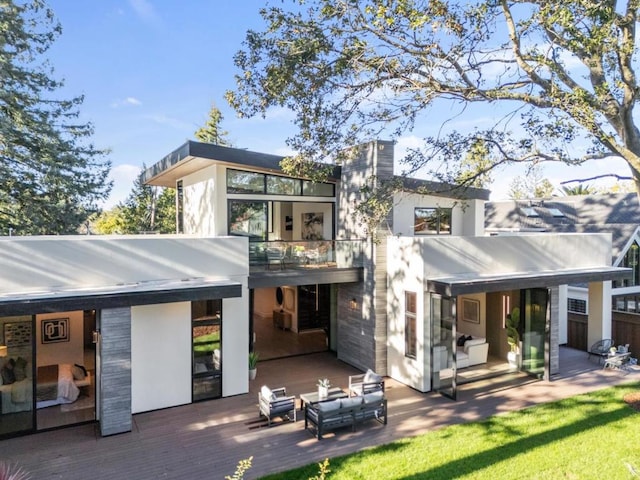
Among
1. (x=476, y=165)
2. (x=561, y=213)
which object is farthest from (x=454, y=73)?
(x=561, y=213)

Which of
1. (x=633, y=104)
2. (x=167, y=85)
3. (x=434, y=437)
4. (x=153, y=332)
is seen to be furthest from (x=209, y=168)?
(x=167, y=85)

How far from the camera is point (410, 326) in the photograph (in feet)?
39.0

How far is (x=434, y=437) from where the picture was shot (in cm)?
856

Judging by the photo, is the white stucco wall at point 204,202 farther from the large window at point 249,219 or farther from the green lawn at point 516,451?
the green lawn at point 516,451

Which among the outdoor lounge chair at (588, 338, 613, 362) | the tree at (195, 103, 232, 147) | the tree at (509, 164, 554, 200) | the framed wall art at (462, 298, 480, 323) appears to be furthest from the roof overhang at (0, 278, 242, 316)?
the tree at (509, 164, 554, 200)

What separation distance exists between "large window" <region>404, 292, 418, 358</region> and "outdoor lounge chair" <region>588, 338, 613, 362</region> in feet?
23.3

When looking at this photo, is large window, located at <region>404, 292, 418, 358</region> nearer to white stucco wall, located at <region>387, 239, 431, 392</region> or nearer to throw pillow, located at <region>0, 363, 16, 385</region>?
white stucco wall, located at <region>387, 239, 431, 392</region>

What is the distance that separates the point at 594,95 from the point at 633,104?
109 centimetres

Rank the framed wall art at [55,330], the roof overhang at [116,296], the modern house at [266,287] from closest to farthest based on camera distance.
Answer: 1. the roof overhang at [116,296]
2. the modern house at [266,287]
3. the framed wall art at [55,330]

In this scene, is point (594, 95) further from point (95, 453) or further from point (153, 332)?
point (95, 453)

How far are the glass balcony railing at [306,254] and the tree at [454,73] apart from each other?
3260mm

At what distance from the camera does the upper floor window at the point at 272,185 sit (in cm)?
1418

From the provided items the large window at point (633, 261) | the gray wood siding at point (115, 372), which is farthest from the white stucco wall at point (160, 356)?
the large window at point (633, 261)

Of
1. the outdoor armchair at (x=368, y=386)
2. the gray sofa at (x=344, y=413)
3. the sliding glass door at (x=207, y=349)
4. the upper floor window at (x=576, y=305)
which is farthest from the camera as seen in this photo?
the upper floor window at (x=576, y=305)
